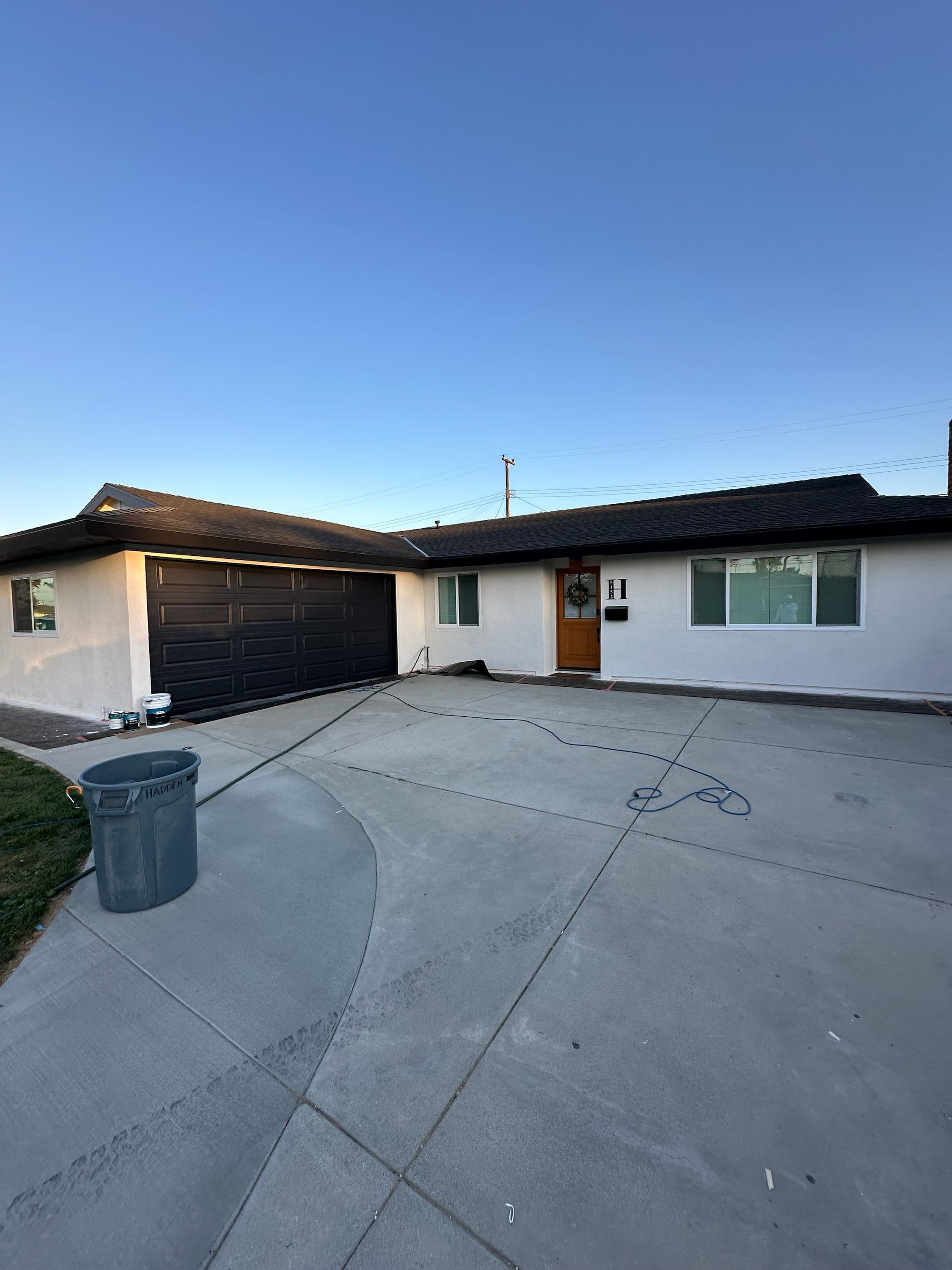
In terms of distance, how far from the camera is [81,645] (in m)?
8.13

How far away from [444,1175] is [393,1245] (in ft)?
0.68

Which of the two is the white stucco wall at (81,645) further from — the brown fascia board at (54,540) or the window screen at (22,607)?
the brown fascia board at (54,540)

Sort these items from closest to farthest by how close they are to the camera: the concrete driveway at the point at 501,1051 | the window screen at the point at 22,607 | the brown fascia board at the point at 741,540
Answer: the concrete driveway at the point at 501,1051 < the brown fascia board at the point at 741,540 < the window screen at the point at 22,607

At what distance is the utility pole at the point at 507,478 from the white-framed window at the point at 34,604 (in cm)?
2651

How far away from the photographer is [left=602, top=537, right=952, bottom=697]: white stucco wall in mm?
7938

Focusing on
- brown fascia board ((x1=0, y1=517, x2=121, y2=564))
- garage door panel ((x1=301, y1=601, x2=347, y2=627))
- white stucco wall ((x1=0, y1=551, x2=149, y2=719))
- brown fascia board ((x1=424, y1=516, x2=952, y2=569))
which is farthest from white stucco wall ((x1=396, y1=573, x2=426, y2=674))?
brown fascia board ((x1=0, y1=517, x2=121, y2=564))

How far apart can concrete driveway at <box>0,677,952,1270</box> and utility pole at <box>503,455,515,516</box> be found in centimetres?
3039

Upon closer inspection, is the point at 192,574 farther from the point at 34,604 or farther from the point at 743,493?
the point at 743,493

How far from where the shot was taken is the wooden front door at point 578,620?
11.0 m

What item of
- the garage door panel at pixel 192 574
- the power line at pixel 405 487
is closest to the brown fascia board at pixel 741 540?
the garage door panel at pixel 192 574

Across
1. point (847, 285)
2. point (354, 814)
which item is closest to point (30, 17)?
point (354, 814)

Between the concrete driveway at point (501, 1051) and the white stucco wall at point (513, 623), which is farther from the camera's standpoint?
the white stucco wall at point (513, 623)

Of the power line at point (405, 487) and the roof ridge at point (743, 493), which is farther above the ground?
the power line at point (405, 487)

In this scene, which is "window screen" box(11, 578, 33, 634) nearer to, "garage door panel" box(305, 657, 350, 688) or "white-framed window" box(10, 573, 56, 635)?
"white-framed window" box(10, 573, 56, 635)
